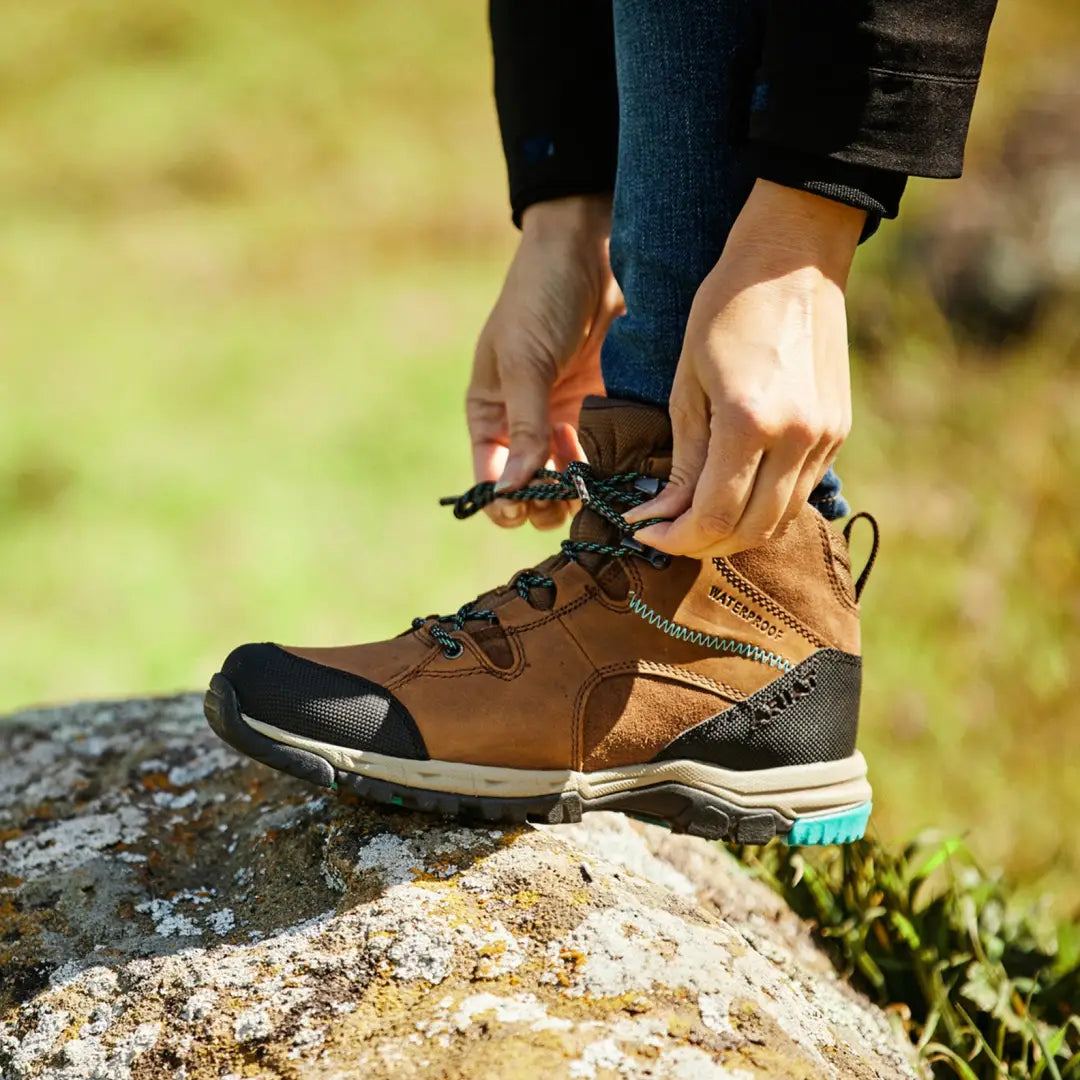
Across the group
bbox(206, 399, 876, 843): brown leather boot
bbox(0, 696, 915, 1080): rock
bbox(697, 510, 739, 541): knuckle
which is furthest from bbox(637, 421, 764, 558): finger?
bbox(0, 696, 915, 1080): rock

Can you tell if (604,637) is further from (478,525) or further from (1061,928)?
(478,525)

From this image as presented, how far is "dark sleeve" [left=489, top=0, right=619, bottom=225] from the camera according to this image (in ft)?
5.86

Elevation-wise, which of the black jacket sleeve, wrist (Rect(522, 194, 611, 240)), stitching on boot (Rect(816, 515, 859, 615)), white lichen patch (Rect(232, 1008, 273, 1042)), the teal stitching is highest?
the black jacket sleeve

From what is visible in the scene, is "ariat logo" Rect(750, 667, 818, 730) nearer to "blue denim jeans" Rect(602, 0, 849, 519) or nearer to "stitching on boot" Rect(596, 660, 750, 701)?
"stitching on boot" Rect(596, 660, 750, 701)

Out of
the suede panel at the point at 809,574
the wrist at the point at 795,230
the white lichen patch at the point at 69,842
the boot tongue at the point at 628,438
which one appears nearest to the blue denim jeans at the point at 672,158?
the boot tongue at the point at 628,438

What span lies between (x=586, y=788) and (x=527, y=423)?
2.08 ft

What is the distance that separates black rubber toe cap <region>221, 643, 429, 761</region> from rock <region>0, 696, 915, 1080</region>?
15 cm

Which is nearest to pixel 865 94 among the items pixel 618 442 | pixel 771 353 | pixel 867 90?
pixel 867 90

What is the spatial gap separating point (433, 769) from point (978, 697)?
255cm

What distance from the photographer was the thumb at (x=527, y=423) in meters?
1.85

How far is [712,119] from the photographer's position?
1.44m

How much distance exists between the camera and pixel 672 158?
1472mm

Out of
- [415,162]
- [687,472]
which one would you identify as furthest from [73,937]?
[415,162]

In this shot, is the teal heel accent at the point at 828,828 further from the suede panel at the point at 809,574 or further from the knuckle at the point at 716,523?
the knuckle at the point at 716,523
